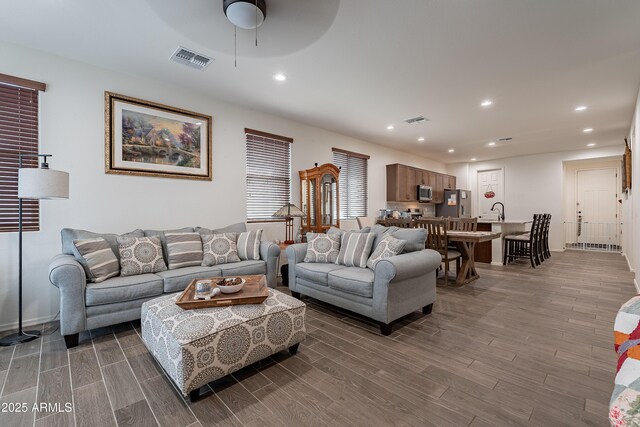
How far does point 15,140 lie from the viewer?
2723 mm

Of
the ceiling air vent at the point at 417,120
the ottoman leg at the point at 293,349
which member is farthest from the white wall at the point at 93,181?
the ceiling air vent at the point at 417,120

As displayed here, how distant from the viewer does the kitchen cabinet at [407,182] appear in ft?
22.1

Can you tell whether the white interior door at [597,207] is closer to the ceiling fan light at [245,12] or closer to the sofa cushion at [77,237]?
the ceiling fan light at [245,12]

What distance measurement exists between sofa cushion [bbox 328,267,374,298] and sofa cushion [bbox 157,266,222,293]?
4.18 feet

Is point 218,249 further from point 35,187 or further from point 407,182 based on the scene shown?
point 407,182

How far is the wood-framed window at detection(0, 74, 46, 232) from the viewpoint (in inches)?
105

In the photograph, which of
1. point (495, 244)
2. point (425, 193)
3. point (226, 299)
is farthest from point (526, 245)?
point (226, 299)

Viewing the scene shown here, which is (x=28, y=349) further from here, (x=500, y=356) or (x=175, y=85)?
(x=500, y=356)

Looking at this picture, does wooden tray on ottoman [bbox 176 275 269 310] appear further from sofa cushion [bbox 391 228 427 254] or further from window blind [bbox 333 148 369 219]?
window blind [bbox 333 148 369 219]

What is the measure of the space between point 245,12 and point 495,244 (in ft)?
19.1

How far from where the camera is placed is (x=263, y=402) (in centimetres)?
168

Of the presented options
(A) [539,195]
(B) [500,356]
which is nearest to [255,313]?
(B) [500,356]

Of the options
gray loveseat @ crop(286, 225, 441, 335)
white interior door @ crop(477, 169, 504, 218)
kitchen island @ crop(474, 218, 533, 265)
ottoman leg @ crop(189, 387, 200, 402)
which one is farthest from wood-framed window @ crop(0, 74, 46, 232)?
white interior door @ crop(477, 169, 504, 218)

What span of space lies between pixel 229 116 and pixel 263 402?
147 inches
